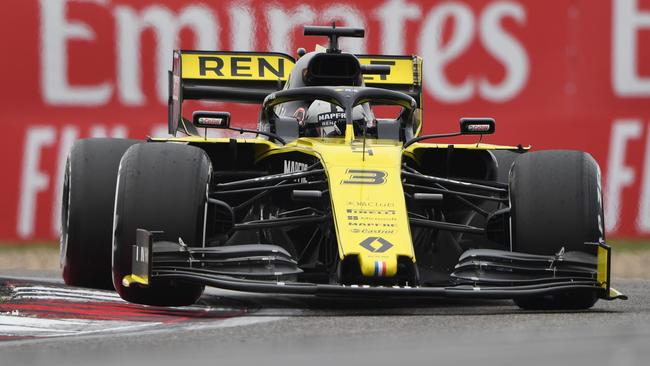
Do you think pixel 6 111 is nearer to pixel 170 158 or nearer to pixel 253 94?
pixel 253 94

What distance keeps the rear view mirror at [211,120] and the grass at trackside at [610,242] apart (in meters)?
4.14

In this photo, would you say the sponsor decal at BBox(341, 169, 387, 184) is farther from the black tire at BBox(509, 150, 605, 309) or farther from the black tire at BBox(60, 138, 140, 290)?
the black tire at BBox(60, 138, 140, 290)

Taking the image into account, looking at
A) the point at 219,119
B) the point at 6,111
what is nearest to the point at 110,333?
the point at 219,119

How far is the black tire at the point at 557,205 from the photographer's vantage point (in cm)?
805

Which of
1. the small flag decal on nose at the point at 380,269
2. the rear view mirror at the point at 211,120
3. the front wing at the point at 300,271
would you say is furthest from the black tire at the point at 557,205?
the rear view mirror at the point at 211,120

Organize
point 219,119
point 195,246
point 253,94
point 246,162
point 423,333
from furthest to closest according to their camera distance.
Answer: point 253,94 < point 246,162 < point 219,119 < point 195,246 < point 423,333

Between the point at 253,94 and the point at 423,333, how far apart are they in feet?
15.6

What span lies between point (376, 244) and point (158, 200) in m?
1.15

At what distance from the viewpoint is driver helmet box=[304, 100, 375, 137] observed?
9.34 m

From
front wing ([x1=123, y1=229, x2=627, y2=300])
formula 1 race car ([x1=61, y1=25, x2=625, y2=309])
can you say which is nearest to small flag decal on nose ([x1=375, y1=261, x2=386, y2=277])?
formula 1 race car ([x1=61, y1=25, x2=625, y2=309])

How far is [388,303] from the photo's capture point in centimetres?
880

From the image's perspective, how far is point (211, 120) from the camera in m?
8.49

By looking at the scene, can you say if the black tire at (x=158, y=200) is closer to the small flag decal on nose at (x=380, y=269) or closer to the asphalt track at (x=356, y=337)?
the asphalt track at (x=356, y=337)

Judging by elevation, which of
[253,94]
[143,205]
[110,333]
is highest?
[253,94]
